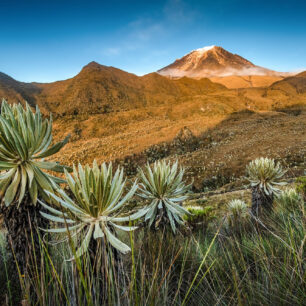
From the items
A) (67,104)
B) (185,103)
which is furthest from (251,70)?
(67,104)

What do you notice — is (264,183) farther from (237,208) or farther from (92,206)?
(92,206)

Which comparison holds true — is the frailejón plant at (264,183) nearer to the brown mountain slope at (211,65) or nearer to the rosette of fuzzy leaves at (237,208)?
the rosette of fuzzy leaves at (237,208)

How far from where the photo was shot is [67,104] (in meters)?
74.6

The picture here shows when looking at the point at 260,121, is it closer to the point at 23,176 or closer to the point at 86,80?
the point at 23,176

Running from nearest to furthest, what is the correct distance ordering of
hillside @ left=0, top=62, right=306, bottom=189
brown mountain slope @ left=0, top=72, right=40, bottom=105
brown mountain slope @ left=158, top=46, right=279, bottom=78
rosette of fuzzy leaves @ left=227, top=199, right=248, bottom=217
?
rosette of fuzzy leaves @ left=227, top=199, right=248, bottom=217, hillside @ left=0, top=62, right=306, bottom=189, brown mountain slope @ left=0, top=72, right=40, bottom=105, brown mountain slope @ left=158, top=46, right=279, bottom=78

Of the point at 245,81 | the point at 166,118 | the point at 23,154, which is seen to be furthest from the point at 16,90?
the point at 245,81

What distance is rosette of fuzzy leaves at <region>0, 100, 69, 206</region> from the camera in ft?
5.44

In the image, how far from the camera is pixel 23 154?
5.81ft

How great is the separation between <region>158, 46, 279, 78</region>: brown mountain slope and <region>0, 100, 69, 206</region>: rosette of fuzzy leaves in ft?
491

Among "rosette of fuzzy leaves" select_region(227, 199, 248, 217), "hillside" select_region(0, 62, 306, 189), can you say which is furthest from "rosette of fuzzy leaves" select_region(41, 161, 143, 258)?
"hillside" select_region(0, 62, 306, 189)

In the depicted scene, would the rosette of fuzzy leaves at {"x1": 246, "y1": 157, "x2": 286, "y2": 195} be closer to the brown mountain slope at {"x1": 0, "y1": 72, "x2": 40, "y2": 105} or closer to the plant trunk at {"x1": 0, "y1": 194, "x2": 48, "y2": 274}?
the plant trunk at {"x1": 0, "y1": 194, "x2": 48, "y2": 274}

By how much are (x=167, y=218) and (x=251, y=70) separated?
176768 mm

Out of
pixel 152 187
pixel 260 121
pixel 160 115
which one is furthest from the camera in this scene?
pixel 160 115

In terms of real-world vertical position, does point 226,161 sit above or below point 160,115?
below
